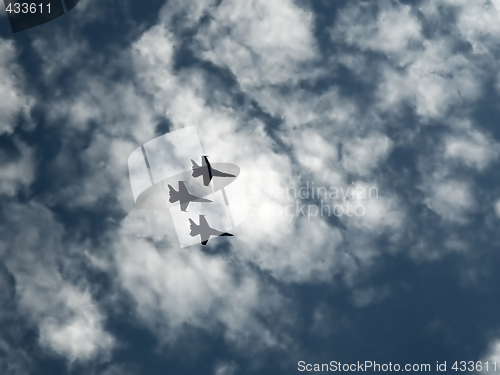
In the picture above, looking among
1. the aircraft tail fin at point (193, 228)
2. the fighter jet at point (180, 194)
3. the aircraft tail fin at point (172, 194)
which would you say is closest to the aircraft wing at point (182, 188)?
the fighter jet at point (180, 194)

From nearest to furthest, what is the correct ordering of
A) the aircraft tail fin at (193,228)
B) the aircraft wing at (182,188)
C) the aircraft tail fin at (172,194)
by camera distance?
the aircraft wing at (182,188), the aircraft tail fin at (172,194), the aircraft tail fin at (193,228)

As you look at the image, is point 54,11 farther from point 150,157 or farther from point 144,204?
point 144,204

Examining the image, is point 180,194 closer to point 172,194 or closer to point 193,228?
point 172,194

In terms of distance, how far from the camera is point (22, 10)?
74.7 metres

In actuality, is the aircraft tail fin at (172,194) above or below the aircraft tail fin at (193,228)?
above

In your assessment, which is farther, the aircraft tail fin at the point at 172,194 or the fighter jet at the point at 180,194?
the aircraft tail fin at the point at 172,194

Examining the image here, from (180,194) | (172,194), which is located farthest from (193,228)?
(172,194)

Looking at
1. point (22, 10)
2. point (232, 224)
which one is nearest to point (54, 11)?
point (22, 10)

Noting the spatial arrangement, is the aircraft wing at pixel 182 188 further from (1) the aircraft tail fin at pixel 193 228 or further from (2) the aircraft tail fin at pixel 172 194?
(1) the aircraft tail fin at pixel 193 228

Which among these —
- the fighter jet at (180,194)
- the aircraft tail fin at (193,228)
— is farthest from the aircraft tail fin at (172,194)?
the aircraft tail fin at (193,228)

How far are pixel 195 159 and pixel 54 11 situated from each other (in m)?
45.1

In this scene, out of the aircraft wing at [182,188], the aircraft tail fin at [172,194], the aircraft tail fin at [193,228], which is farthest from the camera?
the aircraft tail fin at [193,228]

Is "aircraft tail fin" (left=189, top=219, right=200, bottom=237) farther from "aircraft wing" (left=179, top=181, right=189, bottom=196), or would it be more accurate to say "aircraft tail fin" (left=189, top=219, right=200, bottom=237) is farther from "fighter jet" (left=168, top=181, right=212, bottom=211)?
"aircraft wing" (left=179, top=181, right=189, bottom=196)

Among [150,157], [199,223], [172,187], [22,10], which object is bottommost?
[199,223]
